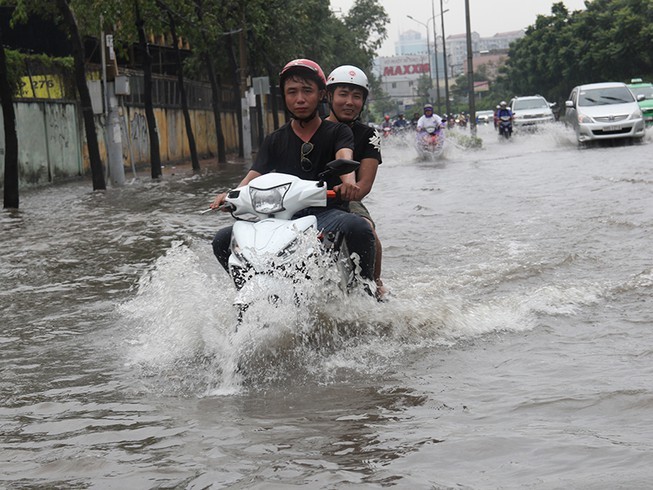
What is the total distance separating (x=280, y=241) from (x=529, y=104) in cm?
3782

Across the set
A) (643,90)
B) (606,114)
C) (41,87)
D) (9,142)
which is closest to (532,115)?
(643,90)

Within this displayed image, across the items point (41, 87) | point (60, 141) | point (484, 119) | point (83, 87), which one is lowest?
point (484, 119)

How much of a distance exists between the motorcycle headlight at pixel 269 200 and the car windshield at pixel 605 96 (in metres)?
24.6

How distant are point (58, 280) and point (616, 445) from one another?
22.8 feet

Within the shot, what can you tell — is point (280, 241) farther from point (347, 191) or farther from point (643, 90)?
point (643, 90)

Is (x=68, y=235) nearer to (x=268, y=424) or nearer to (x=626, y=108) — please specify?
(x=268, y=424)

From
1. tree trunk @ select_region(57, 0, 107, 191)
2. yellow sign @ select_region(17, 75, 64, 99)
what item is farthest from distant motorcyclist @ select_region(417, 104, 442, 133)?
tree trunk @ select_region(57, 0, 107, 191)

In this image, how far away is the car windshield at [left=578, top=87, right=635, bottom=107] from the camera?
29578mm

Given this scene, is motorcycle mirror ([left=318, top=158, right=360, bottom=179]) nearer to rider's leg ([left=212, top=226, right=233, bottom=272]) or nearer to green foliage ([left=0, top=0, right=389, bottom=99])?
rider's leg ([left=212, top=226, right=233, bottom=272])

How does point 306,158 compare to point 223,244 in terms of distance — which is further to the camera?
point 306,158

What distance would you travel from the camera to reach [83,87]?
73.6 feet

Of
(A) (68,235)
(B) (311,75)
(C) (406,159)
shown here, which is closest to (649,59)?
(C) (406,159)

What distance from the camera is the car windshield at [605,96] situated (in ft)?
97.0

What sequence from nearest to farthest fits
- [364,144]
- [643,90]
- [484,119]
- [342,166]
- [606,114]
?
[342,166] < [364,144] < [606,114] < [643,90] < [484,119]
